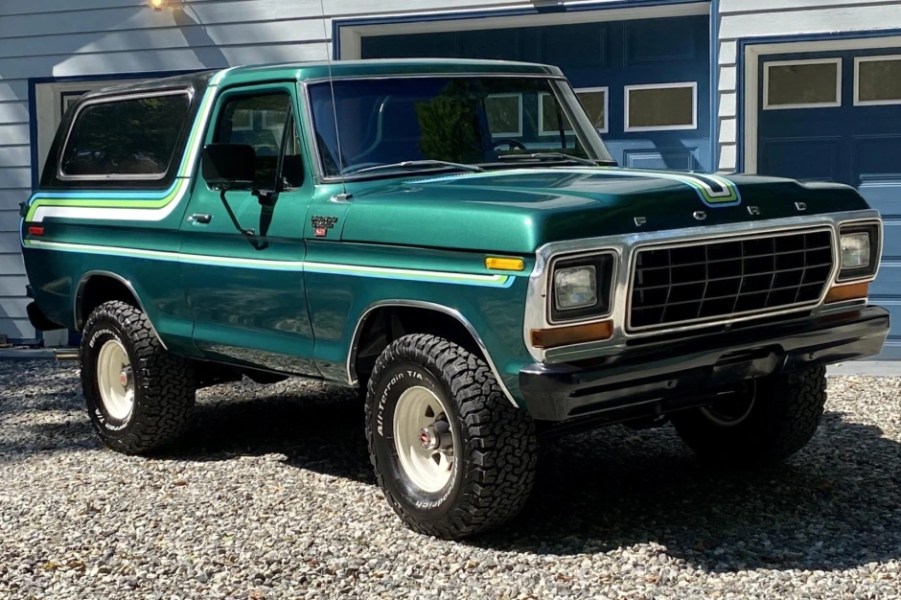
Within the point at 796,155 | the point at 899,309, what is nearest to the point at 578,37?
the point at 796,155

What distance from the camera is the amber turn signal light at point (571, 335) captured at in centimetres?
447

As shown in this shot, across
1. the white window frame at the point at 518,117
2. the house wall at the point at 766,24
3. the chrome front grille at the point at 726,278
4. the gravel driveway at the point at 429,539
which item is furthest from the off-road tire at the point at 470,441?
the house wall at the point at 766,24

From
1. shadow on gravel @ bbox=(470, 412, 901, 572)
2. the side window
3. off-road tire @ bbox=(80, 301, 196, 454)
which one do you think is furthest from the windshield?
off-road tire @ bbox=(80, 301, 196, 454)

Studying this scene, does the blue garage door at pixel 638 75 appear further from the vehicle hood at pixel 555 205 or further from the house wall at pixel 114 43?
the vehicle hood at pixel 555 205

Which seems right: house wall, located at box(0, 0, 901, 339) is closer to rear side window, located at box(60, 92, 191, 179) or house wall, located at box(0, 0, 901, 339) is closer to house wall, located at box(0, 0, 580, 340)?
house wall, located at box(0, 0, 580, 340)

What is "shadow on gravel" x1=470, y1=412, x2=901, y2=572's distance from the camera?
4.84 meters

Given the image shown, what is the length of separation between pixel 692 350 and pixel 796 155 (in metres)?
4.78

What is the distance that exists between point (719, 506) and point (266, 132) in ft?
8.47

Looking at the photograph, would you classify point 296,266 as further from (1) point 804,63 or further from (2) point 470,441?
(1) point 804,63

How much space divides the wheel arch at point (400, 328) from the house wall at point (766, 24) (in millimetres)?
4384

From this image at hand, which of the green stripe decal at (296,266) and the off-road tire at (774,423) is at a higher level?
the green stripe decal at (296,266)

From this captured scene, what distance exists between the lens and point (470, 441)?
4727mm

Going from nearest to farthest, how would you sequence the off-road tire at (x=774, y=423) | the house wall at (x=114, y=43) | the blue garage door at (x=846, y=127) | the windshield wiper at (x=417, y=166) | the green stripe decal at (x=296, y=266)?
the green stripe decal at (x=296, y=266) < the windshield wiper at (x=417, y=166) < the off-road tire at (x=774, y=423) < the blue garage door at (x=846, y=127) < the house wall at (x=114, y=43)

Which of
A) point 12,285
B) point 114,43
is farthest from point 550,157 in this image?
point 12,285
